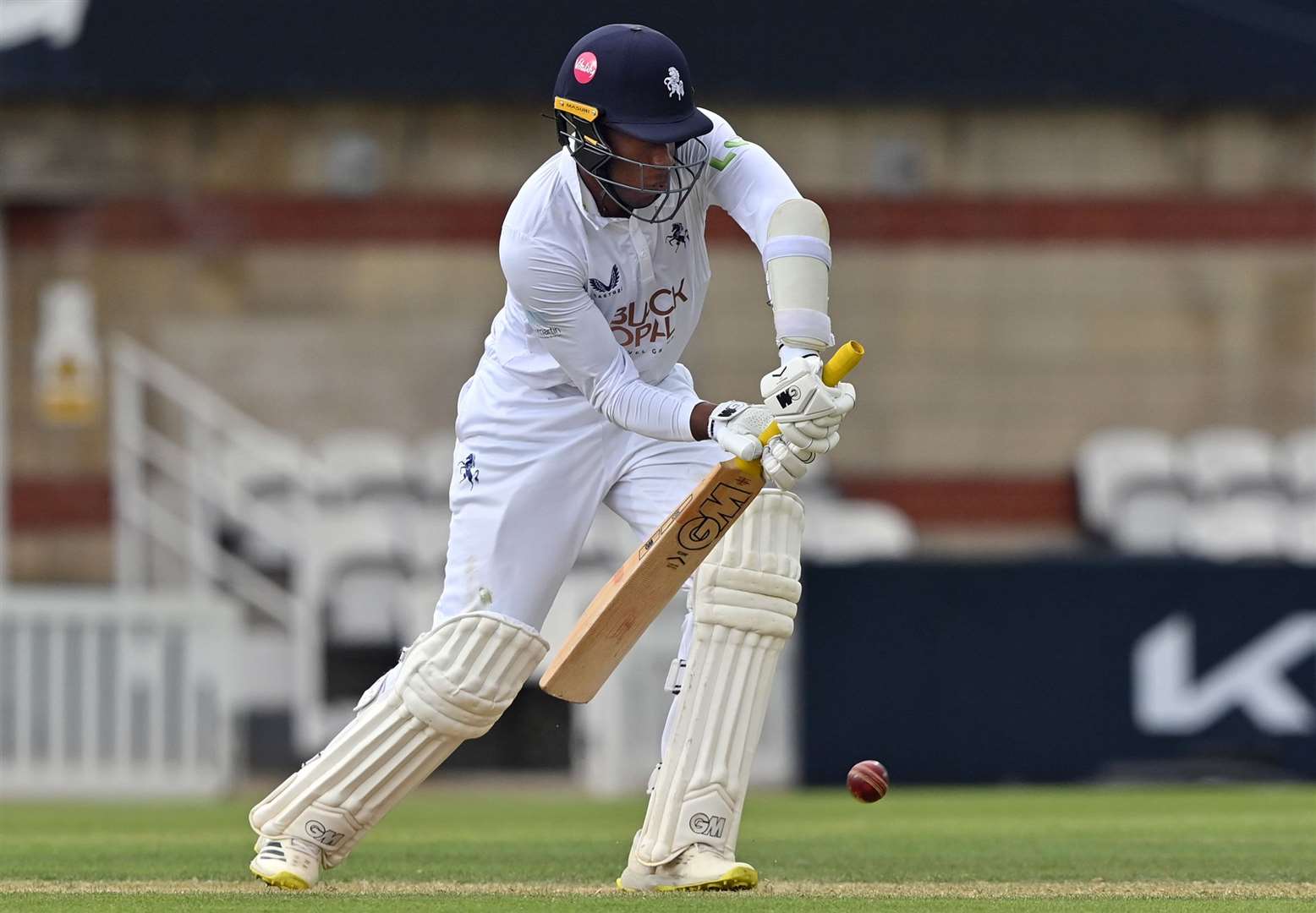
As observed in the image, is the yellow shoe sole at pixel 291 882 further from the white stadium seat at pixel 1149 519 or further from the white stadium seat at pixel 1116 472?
the white stadium seat at pixel 1116 472

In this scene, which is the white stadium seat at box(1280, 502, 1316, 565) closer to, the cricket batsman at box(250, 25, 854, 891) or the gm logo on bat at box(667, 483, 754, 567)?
the cricket batsman at box(250, 25, 854, 891)

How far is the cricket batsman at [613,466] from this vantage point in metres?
4.32

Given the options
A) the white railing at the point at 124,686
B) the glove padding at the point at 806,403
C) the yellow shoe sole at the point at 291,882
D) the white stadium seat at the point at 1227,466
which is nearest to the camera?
the glove padding at the point at 806,403

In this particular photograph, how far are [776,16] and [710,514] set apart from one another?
7715 mm

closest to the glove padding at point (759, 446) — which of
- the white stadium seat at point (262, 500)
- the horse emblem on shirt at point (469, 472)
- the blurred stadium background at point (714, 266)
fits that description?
the horse emblem on shirt at point (469, 472)

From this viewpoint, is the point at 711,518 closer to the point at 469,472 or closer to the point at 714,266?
the point at 469,472

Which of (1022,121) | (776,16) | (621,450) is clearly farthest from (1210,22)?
(621,450)

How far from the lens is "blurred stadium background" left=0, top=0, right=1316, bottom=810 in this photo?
36.9ft

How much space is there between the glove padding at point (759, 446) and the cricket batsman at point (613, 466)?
0.02 meters

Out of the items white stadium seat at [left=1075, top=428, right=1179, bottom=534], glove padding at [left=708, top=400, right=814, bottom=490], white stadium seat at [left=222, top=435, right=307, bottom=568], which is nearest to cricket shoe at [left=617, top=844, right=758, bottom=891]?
glove padding at [left=708, top=400, right=814, bottom=490]

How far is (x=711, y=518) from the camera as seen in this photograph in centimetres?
432

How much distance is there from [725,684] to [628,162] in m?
0.95

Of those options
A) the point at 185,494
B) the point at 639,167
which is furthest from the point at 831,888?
the point at 185,494

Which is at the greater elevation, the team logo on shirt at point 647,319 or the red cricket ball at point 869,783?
the team logo on shirt at point 647,319
